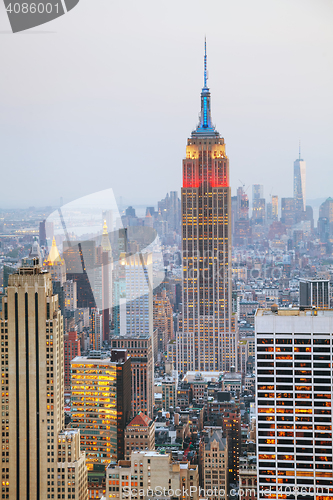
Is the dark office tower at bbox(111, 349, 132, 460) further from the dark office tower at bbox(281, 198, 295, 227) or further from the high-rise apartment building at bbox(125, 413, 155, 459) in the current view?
the dark office tower at bbox(281, 198, 295, 227)

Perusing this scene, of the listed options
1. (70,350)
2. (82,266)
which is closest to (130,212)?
(82,266)

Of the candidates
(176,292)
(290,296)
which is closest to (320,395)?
(290,296)

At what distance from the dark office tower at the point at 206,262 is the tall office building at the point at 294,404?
7.30 meters

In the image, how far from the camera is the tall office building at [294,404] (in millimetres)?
5344

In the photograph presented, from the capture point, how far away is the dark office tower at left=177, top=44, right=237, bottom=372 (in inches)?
532

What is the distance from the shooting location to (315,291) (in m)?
7.80

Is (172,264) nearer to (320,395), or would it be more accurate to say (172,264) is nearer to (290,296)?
(290,296)

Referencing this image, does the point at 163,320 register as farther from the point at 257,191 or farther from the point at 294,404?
the point at 294,404

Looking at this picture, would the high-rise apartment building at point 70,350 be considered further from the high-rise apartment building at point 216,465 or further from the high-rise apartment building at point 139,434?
the high-rise apartment building at point 216,465

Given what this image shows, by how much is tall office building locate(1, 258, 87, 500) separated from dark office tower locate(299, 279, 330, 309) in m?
2.59

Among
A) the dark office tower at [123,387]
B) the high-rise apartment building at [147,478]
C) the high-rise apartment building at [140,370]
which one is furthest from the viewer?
the high-rise apartment building at [140,370]

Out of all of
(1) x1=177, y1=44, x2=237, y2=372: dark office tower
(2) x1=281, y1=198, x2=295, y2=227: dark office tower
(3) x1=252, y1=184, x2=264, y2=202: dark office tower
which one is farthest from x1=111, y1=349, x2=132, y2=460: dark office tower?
(1) x1=177, y1=44, x2=237, y2=372: dark office tower

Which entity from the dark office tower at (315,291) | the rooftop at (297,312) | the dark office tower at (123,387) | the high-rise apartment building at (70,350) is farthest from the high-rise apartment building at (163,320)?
the rooftop at (297,312)

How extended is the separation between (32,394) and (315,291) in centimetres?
349
